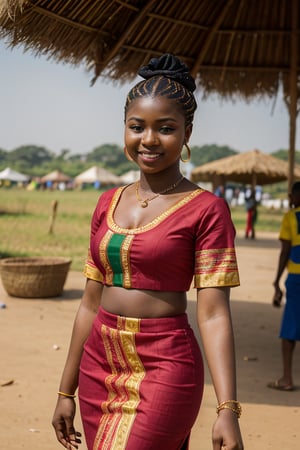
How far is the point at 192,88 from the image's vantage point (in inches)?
87.7

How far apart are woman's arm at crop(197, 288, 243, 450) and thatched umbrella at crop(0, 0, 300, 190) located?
3147 millimetres

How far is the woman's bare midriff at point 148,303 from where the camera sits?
80.4 inches

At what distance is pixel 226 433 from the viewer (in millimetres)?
1861

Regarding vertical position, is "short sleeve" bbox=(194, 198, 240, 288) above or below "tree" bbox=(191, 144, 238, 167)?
below

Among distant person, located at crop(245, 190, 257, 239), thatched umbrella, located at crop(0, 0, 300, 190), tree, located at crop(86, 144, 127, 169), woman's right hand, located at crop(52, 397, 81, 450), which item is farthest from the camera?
tree, located at crop(86, 144, 127, 169)

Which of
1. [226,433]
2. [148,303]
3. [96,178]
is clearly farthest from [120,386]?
[96,178]

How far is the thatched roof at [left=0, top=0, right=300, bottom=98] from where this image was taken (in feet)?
16.6

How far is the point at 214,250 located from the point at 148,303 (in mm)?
257

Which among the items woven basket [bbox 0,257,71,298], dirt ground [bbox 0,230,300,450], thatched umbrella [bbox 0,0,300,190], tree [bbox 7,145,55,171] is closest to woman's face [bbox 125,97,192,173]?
dirt ground [bbox 0,230,300,450]

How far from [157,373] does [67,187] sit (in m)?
65.6

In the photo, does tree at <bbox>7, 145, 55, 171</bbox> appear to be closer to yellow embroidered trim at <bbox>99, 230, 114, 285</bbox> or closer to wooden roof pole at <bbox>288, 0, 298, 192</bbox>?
wooden roof pole at <bbox>288, 0, 298, 192</bbox>

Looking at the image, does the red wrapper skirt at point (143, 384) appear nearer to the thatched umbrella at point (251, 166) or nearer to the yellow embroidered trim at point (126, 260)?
the yellow embroidered trim at point (126, 260)

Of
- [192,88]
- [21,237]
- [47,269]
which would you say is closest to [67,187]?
[21,237]

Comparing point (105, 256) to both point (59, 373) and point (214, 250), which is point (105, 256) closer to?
point (214, 250)
